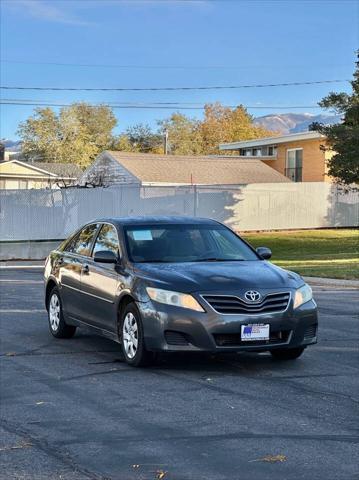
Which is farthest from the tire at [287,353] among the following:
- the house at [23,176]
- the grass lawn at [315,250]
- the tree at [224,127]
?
the tree at [224,127]

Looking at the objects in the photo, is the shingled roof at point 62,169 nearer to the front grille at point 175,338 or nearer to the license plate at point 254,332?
the front grille at point 175,338

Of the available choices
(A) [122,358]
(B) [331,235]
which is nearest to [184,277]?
(A) [122,358]

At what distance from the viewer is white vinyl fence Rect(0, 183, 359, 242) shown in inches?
1111

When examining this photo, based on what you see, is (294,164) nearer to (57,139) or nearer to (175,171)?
(175,171)

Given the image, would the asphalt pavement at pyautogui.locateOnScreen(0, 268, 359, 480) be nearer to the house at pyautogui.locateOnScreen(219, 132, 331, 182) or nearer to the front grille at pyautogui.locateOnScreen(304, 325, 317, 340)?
the front grille at pyautogui.locateOnScreen(304, 325, 317, 340)

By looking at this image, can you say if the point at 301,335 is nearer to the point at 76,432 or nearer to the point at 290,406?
the point at 290,406

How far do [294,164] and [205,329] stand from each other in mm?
39163

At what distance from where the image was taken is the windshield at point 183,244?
8.16m

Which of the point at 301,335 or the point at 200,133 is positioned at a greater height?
the point at 200,133

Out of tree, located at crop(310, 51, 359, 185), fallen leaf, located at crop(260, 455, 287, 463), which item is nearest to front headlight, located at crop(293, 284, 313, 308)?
fallen leaf, located at crop(260, 455, 287, 463)

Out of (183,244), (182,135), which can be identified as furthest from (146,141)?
(183,244)

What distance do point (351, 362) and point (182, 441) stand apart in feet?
10.9

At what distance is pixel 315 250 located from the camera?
1144 inches

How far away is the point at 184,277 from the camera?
24.1ft
